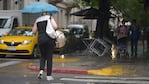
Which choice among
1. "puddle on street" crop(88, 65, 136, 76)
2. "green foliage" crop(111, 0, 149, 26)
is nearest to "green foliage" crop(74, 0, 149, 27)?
"green foliage" crop(111, 0, 149, 26)

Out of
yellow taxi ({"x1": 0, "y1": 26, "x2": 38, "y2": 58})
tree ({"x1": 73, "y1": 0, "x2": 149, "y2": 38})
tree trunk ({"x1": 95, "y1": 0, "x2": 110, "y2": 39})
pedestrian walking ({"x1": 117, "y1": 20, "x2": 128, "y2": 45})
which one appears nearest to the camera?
yellow taxi ({"x1": 0, "y1": 26, "x2": 38, "y2": 58})

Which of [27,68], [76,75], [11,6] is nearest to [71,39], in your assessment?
[27,68]

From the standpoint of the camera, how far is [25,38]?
846 inches

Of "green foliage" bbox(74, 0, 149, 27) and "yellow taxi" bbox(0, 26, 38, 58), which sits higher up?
"green foliage" bbox(74, 0, 149, 27)

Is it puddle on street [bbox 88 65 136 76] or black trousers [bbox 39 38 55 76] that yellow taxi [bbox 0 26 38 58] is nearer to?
puddle on street [bbox 88 65 136 76]

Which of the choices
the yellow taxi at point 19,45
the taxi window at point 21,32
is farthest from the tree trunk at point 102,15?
the yellow taxi at point 19,45

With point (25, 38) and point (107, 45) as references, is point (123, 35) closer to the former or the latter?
point (107, 45)

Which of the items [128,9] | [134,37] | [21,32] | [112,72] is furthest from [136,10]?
[112,72]

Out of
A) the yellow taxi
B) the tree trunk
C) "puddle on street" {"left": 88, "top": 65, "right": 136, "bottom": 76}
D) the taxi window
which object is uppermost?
the tree trunk

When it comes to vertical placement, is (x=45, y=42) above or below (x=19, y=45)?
above

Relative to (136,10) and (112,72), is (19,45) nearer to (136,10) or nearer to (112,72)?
(112,72)

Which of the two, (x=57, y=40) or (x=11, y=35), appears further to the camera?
(x=11, y=35)

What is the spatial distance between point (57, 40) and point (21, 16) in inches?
599

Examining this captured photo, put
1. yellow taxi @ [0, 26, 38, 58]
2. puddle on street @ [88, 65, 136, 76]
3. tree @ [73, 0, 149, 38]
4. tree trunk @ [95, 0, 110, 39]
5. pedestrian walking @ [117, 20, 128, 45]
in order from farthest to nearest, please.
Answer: tree trunk @ [95, 0, 110, 39] → tree @ [73, 0, 149, 38] → pedestrian walking @ [117, 20, 128, 45] → yellow taxi @ [0, 26, 38, 58] → puddle on street @ [88, 65, 136, 76]
